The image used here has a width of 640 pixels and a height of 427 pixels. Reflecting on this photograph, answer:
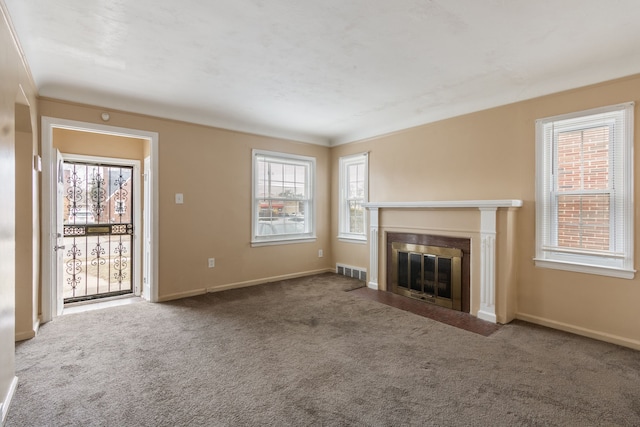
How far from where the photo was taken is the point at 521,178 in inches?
136

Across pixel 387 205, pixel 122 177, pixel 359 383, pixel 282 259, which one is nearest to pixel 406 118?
pixel 387 205

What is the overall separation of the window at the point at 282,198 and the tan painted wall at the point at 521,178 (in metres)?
1.57

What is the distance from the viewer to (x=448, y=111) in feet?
13.4

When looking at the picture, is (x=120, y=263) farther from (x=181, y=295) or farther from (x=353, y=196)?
(x=353, y=196)

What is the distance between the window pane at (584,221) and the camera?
9.78 feet

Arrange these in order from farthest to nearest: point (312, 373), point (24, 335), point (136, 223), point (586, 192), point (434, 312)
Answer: point (136, 223) → point (434, 312) → point (586, 192) → point (24, 335) → point (312, 373)

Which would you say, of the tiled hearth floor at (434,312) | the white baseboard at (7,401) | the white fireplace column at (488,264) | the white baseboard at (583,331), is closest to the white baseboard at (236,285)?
the tiled hearth floor at (434,312)

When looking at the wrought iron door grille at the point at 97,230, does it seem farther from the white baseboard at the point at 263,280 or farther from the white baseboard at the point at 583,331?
the white baseboard at the point at 583,331

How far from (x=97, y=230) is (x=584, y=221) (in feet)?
19.9

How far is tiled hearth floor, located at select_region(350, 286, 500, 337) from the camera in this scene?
3.26m

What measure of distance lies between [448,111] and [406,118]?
0.61 meters

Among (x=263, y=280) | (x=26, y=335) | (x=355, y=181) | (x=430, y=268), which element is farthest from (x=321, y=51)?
(x=26, y=335)

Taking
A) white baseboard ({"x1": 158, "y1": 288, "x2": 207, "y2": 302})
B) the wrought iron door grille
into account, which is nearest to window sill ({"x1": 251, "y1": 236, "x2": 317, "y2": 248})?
white baseboard ({"x1": 158, "y1": 288, "x2": 207, "y2": 302})

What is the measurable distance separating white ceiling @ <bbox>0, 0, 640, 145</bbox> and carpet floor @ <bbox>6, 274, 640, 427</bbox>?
→ 99.1 inches
